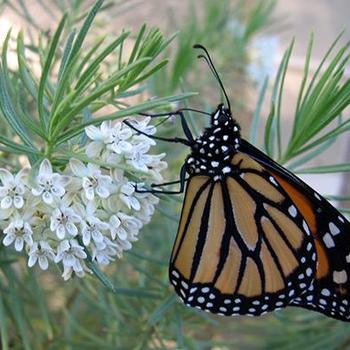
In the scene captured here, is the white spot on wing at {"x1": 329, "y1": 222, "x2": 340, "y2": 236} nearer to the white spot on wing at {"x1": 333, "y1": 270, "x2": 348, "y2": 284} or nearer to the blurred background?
the white spot on wing at {"x1": 333, "y1": 270, "x2": 348, "y2": 284}

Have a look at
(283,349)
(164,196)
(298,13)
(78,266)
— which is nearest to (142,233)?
(283,349)

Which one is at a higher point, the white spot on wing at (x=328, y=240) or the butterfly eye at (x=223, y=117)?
the butterfly eye at (x=223, y=117)

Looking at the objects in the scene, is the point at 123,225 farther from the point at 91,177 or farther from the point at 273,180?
the point at 273,180

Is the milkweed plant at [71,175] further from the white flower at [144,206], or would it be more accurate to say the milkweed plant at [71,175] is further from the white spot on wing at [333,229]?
the white spot on wing at [333,229]

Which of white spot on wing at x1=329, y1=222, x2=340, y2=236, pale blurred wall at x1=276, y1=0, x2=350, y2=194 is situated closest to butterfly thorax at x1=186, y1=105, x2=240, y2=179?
white spot on wing at x1=329, y1=222, x2=340, y2=236

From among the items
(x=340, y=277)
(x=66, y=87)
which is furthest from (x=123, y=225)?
(x=340, y=277)

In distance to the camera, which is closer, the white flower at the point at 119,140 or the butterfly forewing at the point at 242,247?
the white flower at the point at 119,140

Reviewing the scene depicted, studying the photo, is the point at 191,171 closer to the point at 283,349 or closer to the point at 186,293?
the point at 186,293

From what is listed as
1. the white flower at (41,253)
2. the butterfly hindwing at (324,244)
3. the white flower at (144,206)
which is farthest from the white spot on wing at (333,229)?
the white flower at (41,253)
